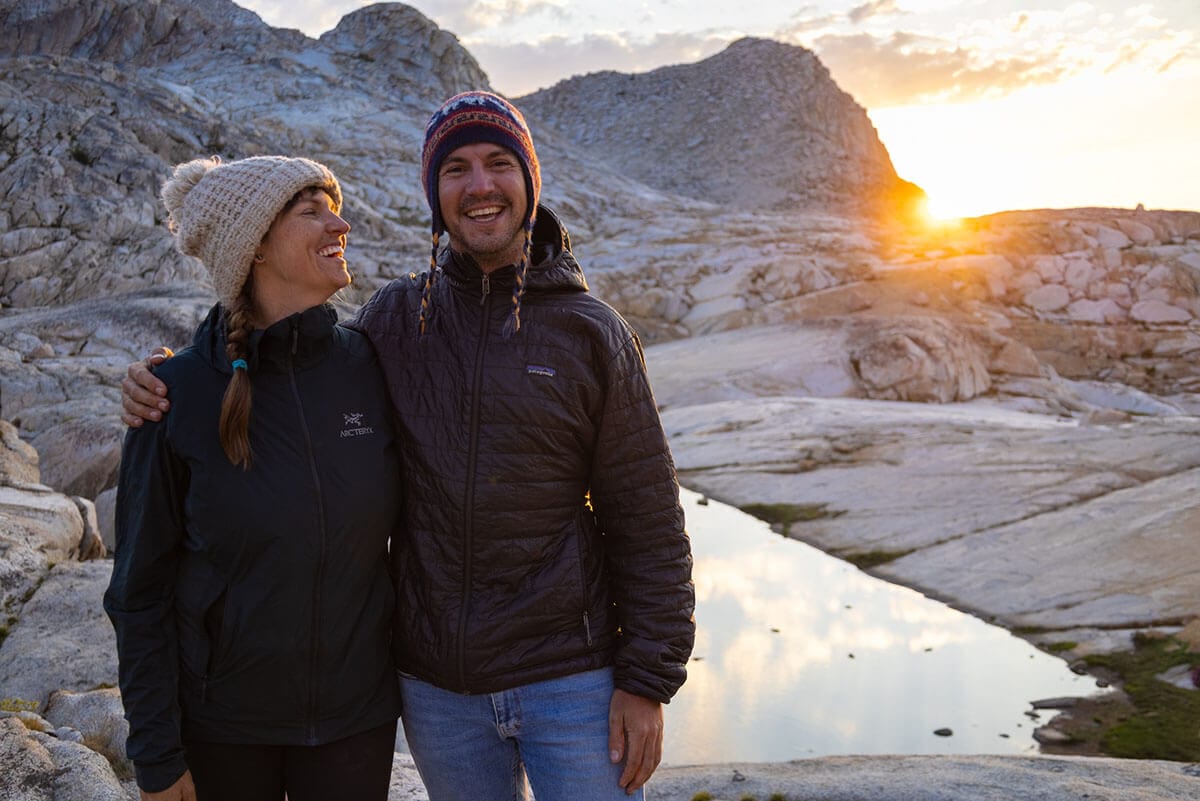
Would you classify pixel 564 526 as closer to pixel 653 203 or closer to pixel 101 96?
pixel 101 96

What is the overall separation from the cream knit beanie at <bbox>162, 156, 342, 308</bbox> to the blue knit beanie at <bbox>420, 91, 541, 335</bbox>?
0.40 meters

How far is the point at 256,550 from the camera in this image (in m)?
2.98

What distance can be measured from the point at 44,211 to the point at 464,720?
29819mm

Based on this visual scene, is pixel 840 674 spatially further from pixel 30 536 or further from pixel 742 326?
pixel 742 326

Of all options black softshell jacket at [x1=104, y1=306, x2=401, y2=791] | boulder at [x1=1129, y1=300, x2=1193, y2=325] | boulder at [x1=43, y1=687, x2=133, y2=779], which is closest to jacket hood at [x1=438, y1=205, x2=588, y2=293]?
black softshell jacket at [x1=104, y1=306, x2=401, y2=791]

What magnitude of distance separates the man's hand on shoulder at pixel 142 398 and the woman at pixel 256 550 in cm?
4

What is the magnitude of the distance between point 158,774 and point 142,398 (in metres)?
1.16

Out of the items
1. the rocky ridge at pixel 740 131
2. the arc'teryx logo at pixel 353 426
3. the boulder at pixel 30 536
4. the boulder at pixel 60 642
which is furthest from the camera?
the rocky ridge at pixel 740 131

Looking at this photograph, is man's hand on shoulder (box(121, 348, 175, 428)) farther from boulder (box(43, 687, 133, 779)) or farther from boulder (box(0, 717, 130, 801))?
boulder (box(43, 687, 133, 779))

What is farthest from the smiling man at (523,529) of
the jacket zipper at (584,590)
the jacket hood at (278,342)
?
the jacket hood at (278,342)

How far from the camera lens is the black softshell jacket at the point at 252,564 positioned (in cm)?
295

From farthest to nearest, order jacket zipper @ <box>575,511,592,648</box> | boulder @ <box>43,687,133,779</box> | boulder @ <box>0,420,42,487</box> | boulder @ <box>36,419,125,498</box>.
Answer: boulder @ <box>36,419,125,498</box>, boulder @ <box>0,420,42,487</box>, boulder @ <box>43,687,133,779</box>, jacket zipper @ <box>575,511,592,648</box>

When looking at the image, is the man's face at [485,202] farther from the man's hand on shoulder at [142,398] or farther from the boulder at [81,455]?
the boulder at [81,455]

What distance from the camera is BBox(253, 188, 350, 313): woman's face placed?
3311 millimetres
